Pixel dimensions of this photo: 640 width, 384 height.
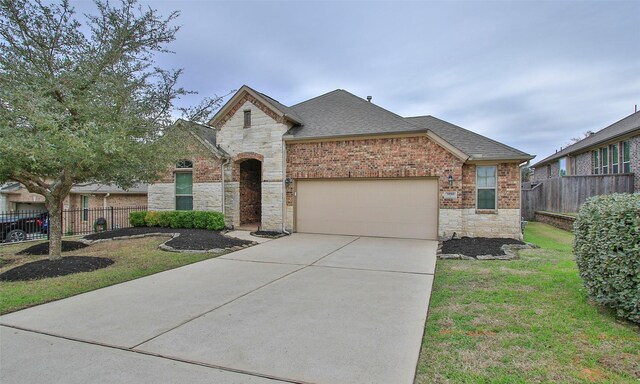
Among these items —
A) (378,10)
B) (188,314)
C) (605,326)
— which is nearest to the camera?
(605,326)

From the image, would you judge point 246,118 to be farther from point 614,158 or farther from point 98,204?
point 614,158

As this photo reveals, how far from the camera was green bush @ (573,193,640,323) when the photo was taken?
3891 millimetres

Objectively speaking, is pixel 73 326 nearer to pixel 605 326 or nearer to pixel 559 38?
pixel 605 326

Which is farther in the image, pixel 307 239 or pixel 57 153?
pixel 307 239

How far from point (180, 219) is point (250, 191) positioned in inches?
125

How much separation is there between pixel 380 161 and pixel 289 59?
6219 millimetres

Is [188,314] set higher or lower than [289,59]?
lower

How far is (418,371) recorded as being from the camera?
3.04 m

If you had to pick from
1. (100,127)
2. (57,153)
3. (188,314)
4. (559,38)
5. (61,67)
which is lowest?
(188,314)

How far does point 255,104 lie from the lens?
13.4m

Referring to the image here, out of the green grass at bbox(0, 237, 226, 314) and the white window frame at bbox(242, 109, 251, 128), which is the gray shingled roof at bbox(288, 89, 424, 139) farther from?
the green grass at bbox(0, 237, 226, 314)

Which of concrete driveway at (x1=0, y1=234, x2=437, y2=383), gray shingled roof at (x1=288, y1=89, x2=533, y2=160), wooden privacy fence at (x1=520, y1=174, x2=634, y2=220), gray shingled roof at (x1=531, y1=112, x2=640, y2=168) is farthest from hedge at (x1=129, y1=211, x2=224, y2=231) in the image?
gray shingled roof at (x1=531, y1=112, x2=640, y2=168)

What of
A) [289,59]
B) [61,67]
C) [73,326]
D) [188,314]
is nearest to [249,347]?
[188,314]

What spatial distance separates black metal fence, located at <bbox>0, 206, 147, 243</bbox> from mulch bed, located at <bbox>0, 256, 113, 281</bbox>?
6772 mm
